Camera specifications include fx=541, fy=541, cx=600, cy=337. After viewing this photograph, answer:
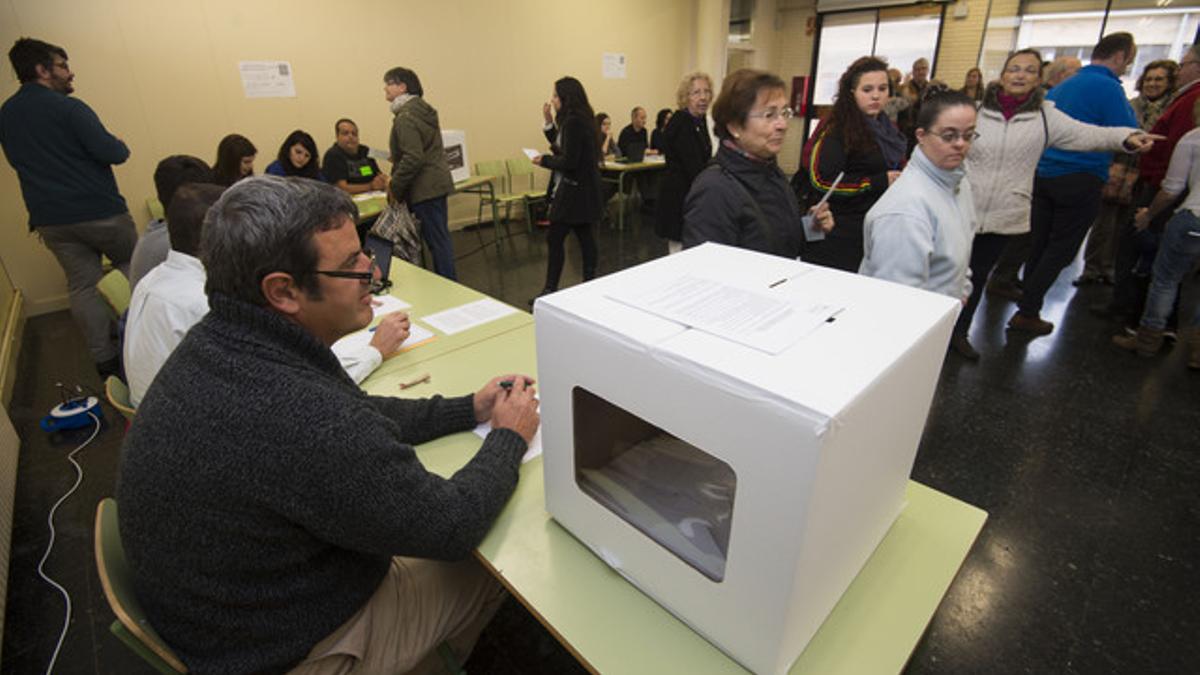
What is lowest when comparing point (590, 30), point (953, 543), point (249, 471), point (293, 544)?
point (953, 543)

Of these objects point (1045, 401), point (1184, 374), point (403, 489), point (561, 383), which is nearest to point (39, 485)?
point (403, 489)

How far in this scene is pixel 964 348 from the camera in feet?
9.61

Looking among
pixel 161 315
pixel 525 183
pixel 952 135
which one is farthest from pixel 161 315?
pixel 525 183

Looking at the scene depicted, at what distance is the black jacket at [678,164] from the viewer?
296 centimetres

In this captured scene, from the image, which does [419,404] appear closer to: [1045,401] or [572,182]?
[572,182]

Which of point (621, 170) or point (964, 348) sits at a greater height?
point (621, 170)

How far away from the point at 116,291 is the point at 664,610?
219 centimetres

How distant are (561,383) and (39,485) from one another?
2595 millimetres

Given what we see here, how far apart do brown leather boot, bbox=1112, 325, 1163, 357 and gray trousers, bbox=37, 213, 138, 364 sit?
5431 millimetres

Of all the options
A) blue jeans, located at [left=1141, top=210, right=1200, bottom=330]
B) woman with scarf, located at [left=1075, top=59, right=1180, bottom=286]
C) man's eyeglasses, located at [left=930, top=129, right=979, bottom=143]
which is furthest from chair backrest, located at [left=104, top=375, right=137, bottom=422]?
woman with scarf, located at [left=1075, top=59, right=1180, bottom=286]

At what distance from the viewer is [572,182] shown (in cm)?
335

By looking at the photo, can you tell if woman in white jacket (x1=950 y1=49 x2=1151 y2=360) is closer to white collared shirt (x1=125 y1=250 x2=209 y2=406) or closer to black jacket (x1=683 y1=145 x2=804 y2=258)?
black jacket (x1=683 y1=145 x2=804 y2=258)

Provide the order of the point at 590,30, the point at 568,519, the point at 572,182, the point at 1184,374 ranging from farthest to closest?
the point at 590,30 → the point at 572,182 → the point at 1184,374 → the point at 568,519

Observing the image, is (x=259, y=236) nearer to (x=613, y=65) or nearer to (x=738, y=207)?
(x=738, y=207)
